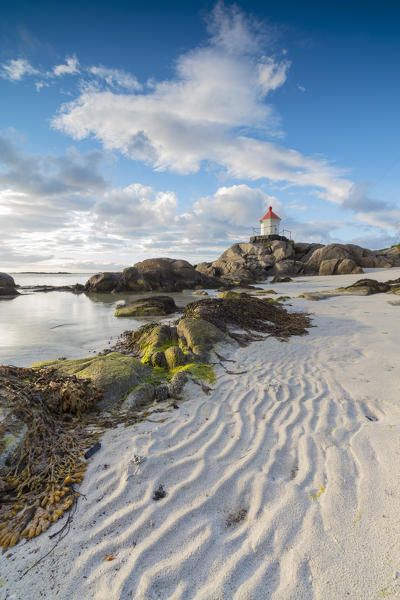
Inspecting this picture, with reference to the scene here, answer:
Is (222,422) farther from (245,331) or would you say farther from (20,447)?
(245,331)

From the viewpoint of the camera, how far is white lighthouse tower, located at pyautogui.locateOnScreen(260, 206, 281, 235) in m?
47.8

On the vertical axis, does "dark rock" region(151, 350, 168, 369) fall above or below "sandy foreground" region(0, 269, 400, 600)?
above

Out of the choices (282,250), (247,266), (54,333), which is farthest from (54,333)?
(282,250)

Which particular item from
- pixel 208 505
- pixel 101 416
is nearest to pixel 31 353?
pixel 101 416

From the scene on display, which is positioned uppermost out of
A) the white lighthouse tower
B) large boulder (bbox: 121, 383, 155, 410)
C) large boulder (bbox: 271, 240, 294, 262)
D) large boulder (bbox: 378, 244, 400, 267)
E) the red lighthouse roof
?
the red lighthouse roof

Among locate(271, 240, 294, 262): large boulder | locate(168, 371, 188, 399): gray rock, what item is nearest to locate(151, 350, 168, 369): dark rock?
locate(168, 371, 188, 399): gray rock

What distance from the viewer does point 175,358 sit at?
5.35 meters

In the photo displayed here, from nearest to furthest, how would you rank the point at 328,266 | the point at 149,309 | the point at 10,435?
the point at 10,435
the point at 149,309
the point at 328,266

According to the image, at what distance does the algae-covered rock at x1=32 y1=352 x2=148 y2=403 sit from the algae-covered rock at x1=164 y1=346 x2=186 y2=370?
54 centimetres

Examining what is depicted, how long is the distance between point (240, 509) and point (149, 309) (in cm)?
1112

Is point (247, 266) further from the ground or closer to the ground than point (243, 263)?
closer to the ground

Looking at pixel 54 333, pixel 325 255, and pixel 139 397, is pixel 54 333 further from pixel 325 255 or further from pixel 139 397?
pixel 325 255

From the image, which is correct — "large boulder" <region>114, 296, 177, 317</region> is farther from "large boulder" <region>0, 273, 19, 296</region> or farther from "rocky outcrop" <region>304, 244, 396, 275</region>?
"rocky outcrop" <region>304, 244, 396, 275</region>

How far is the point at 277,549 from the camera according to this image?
187 cm
